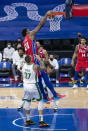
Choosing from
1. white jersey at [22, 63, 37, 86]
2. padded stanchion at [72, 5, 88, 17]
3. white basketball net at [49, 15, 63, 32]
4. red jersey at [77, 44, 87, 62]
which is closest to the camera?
padded stanchion at [72, 5, 88, 17]

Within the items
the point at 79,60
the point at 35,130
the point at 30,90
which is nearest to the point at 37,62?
the point at 30,90

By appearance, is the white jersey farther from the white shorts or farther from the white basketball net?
the white basketball net

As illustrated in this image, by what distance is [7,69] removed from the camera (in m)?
14.5

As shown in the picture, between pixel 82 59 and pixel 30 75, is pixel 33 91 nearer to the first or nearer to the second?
pixel 30 75

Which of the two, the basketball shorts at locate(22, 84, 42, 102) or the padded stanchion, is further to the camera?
the basketball shorts at locate(22, 84, 42, 102)

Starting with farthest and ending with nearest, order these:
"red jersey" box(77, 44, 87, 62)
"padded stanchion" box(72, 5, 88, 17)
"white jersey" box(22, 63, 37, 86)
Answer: "red jersey" box(77, 44, 87, 62) → "white jersey" box(22, 63, 37, 86) → "padded stanchion" box(72, 5, 88, 17)

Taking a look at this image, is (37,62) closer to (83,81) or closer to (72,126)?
(72,126)

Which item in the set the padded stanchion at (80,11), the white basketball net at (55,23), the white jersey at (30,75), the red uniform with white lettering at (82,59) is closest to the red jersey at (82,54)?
the red uniform with white lettering at (82,59)

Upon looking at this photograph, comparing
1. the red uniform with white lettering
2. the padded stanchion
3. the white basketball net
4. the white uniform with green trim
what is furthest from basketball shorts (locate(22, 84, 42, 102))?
the white basketball net

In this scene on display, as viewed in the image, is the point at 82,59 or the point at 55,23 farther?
the point at 55,23

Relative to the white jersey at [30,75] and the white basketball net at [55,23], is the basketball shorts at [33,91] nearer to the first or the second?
the white jersey at [30,75]

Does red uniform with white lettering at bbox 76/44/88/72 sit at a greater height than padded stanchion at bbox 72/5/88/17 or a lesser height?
lesser

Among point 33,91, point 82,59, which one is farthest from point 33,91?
point 82,59

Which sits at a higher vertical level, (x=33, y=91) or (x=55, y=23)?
(x=55, y=23)
